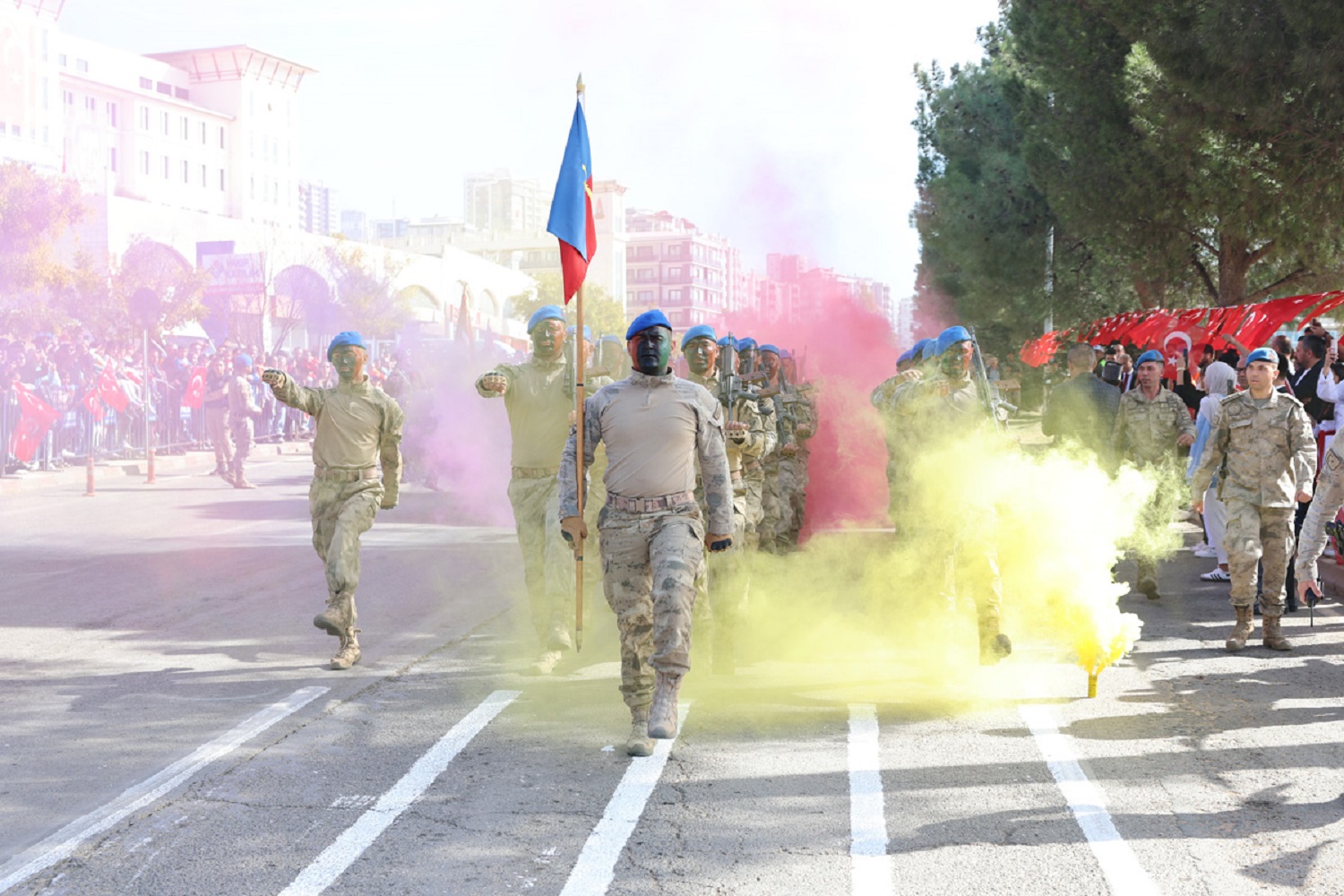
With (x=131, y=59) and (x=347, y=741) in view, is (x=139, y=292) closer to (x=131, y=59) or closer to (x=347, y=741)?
(x=347, y=741)

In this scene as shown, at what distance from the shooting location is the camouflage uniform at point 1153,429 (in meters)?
10.3

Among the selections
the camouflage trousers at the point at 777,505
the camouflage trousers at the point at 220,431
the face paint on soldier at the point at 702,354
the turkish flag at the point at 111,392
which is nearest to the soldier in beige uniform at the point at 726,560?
the face paint on soldier at the point at 702,354

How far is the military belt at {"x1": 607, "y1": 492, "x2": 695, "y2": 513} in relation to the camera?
6.05m

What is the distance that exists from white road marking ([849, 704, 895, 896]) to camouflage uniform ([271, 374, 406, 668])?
3.04 m

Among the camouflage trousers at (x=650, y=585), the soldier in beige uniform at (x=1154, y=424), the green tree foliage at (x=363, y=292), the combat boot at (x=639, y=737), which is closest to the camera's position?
the combat boot at (x=639, y=737)

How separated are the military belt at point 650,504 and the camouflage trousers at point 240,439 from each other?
14507 millimetres

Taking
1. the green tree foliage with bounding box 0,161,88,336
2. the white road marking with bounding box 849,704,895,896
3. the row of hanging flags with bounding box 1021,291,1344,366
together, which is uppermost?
the green tree foliage with bounding box 0,161,88,336

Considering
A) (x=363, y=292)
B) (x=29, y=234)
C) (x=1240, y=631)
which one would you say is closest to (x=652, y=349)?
(x=1240, y=631)

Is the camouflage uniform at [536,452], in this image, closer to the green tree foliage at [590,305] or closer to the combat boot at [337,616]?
the combat boot at [337,616]

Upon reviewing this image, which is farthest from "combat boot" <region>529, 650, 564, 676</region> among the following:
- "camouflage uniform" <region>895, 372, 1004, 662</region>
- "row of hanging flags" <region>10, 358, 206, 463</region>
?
"row of hanging flags" <region>10, 358, 206, 463</region>

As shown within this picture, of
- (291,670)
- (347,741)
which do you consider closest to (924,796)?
(347,741)

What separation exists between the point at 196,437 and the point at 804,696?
65.8ft

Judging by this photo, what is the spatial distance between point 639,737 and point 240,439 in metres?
15.0

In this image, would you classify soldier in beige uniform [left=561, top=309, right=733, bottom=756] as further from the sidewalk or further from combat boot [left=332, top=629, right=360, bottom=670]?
the sidewalk
